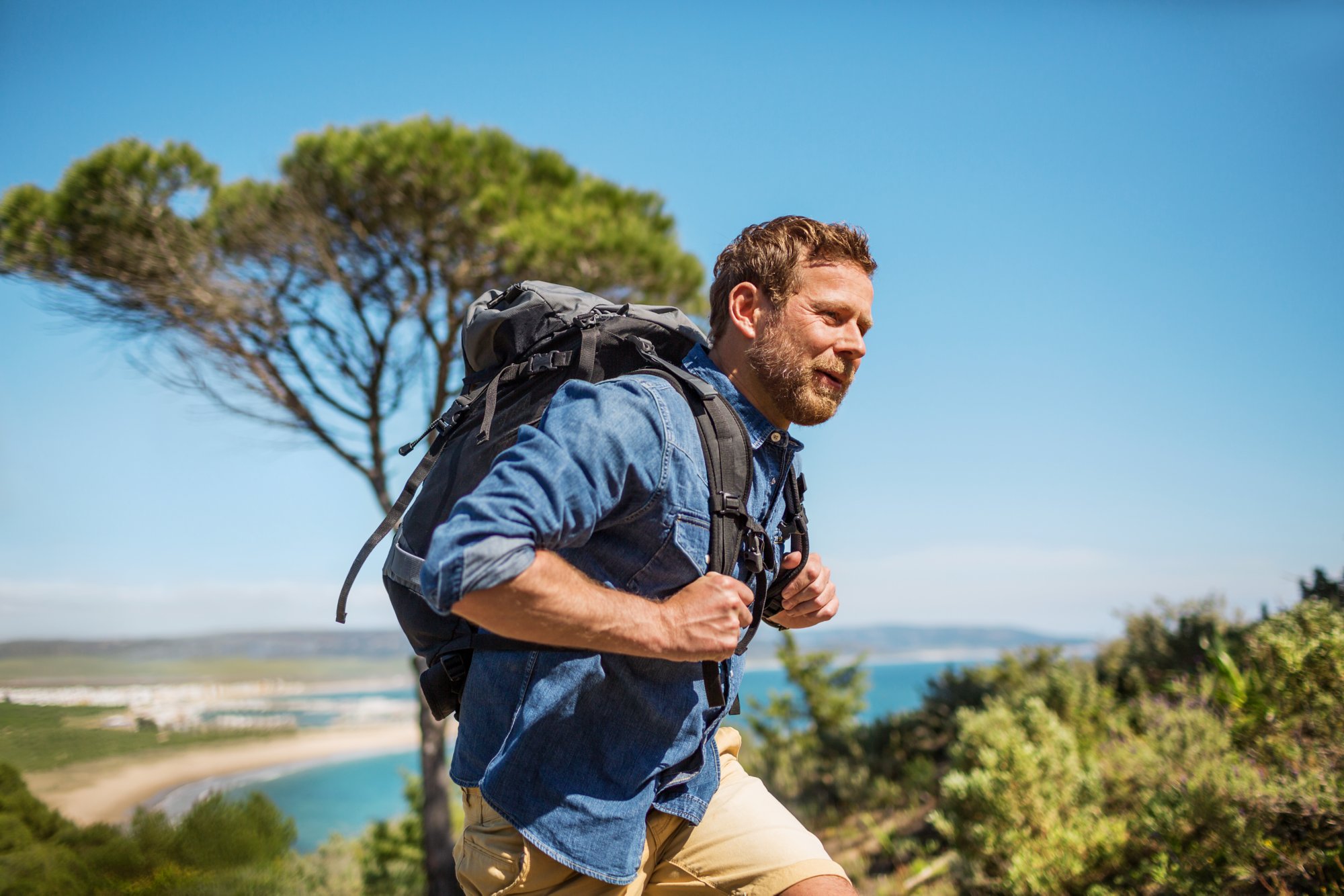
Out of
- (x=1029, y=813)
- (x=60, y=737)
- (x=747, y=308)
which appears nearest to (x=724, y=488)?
(x=747, y=308)

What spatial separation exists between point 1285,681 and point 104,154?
9.72m

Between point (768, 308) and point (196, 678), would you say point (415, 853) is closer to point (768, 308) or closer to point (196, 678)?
point (196, 678)

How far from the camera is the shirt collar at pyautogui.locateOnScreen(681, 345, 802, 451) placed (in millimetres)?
1711

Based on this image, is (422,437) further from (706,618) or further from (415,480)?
(706,618)

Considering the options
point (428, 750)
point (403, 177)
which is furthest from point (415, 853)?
point (403, 177)

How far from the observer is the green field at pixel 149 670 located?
4910mm

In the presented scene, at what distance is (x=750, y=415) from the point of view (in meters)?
1.73

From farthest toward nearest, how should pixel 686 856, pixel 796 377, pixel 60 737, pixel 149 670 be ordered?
pixel 149 670, pixel 60 737, pixel 796 377, pixel 686 856

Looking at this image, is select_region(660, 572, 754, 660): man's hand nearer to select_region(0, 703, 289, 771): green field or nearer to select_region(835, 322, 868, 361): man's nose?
select_region(835, 322, 868, 361): man's nose

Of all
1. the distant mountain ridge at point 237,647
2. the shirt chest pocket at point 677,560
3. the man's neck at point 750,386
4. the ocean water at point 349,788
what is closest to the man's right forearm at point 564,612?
the shirt chest pocket at point 677,560

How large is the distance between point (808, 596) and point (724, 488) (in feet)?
1.41

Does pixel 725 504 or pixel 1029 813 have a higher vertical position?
pixel 725 504

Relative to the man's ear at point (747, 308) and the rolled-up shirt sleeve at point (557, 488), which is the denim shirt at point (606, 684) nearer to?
the rolled-up shirt sleeve at point (557, 488)

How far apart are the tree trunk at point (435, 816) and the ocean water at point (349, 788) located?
44.7 inches
